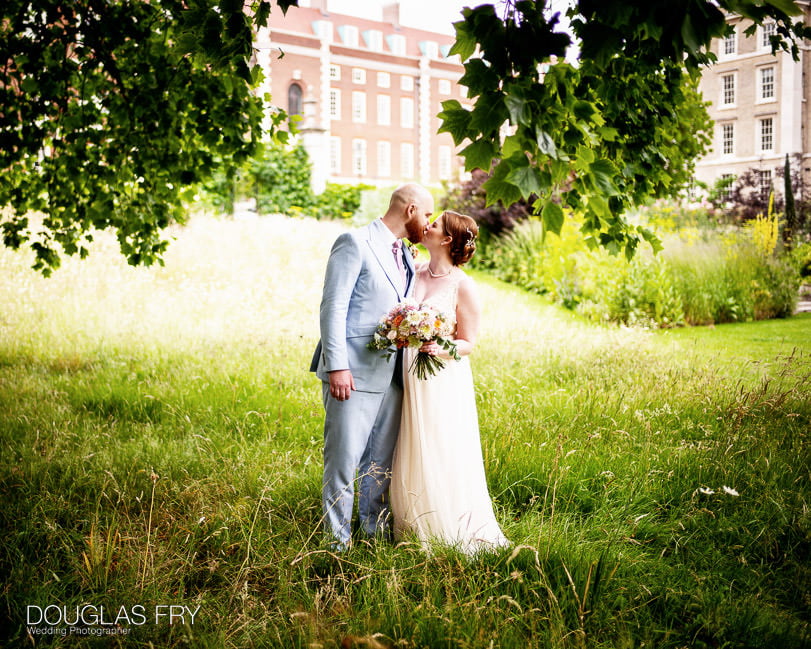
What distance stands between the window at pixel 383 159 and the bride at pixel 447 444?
153ft

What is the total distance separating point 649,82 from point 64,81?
5.34 meters

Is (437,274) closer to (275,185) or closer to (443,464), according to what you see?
(443,464)

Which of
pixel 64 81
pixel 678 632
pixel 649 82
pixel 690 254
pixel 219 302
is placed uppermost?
pixel 64 81

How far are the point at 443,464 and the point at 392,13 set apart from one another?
182 feet

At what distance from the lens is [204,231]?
1681 centimetres

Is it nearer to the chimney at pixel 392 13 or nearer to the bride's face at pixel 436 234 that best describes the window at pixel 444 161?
the chimney at pixel 392 13

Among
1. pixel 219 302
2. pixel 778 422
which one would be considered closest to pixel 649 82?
pixel 778 422

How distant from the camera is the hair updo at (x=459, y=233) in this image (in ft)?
12.2

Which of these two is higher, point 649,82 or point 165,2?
point 165,2

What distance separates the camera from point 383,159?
49.2 m

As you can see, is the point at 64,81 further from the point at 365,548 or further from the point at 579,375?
the point at 579,375

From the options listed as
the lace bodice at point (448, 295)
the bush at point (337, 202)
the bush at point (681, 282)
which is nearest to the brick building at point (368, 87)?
the bush at point (337, 202)

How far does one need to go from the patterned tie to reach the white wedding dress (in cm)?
29

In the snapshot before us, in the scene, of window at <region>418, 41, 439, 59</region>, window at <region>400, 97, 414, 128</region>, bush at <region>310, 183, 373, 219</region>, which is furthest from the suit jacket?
window at <region>418, 41, 439, 59</region>
